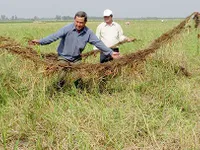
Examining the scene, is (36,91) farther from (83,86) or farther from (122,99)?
(122,99)

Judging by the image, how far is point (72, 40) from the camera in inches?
152

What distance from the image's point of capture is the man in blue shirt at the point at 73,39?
372 centimetres

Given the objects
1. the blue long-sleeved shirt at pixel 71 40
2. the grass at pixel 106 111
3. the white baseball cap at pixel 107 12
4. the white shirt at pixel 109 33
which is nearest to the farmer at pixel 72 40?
the blue long-sleeved shirt at pixel 71 40

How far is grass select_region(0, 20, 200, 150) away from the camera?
282cm

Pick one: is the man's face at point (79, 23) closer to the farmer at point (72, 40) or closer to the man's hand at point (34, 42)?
the farmer at point (72, 40)

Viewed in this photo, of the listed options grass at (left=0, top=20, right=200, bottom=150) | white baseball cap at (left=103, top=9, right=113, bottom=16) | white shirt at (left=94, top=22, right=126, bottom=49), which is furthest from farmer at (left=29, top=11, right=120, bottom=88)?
white shirt at (left=94, top=22, right=126, bottom=49)

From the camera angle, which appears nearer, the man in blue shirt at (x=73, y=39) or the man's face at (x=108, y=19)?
the man in blue shirt at (x=73, y=39)

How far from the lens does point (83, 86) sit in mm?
4195

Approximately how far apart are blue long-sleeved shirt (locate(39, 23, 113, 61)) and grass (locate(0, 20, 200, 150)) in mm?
427

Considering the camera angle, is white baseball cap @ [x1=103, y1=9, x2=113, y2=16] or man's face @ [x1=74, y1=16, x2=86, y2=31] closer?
man's face @ [x1=74, y1=16, x2=86, y2=31]

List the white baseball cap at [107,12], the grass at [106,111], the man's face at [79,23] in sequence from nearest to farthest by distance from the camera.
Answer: the grass at [106,111] < the man's face at [79,23] < the white baseball cap at [107,12]

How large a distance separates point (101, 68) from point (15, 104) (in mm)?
1323

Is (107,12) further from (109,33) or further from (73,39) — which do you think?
(73,39)

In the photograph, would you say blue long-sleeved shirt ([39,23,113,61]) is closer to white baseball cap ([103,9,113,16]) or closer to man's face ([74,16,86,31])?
man's face ([74,16,86,31])
